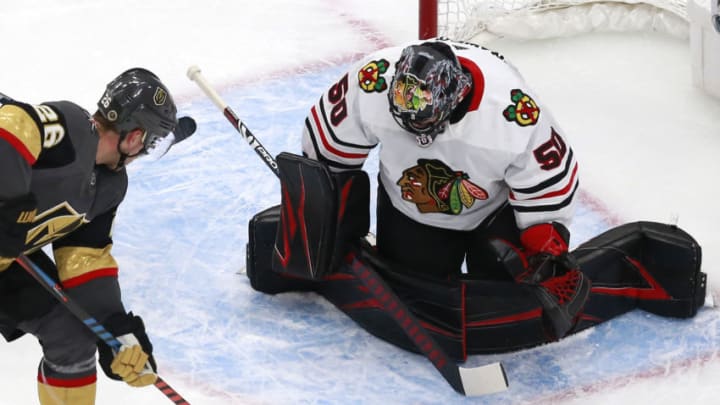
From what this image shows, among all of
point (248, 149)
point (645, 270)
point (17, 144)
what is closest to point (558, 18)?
point (248, 149)

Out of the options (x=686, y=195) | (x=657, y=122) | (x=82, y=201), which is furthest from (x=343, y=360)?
(x=657, y=122)

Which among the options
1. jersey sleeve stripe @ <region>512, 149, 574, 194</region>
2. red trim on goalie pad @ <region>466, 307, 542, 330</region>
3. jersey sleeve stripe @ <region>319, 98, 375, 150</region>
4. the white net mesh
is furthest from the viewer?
the white net mesh

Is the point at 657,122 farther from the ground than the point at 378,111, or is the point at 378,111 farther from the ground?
the point at 378,111

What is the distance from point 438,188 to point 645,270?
0.67 metres

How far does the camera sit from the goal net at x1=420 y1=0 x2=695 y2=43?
466 cm

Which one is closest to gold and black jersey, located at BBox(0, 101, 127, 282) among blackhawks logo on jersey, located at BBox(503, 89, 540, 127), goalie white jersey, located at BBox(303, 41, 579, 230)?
goalie white jersey, located at BBox(303, 41, 579, 230)

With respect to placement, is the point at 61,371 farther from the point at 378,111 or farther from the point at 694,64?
the point at 694,64

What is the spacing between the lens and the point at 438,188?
10.2ft

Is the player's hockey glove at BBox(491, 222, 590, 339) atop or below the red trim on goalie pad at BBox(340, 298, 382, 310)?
atop

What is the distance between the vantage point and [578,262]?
333cm

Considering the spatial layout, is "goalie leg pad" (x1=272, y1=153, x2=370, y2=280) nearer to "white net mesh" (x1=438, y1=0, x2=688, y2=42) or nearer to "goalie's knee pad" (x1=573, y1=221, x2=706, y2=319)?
"goalie's knee pad" (x1=573, y1=221, x2=706, y2=319)

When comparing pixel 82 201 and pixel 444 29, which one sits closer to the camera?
pixel 82 201

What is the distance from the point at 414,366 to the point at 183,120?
885 millimetres

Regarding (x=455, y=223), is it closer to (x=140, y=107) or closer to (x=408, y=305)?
(x=408, y=305)
